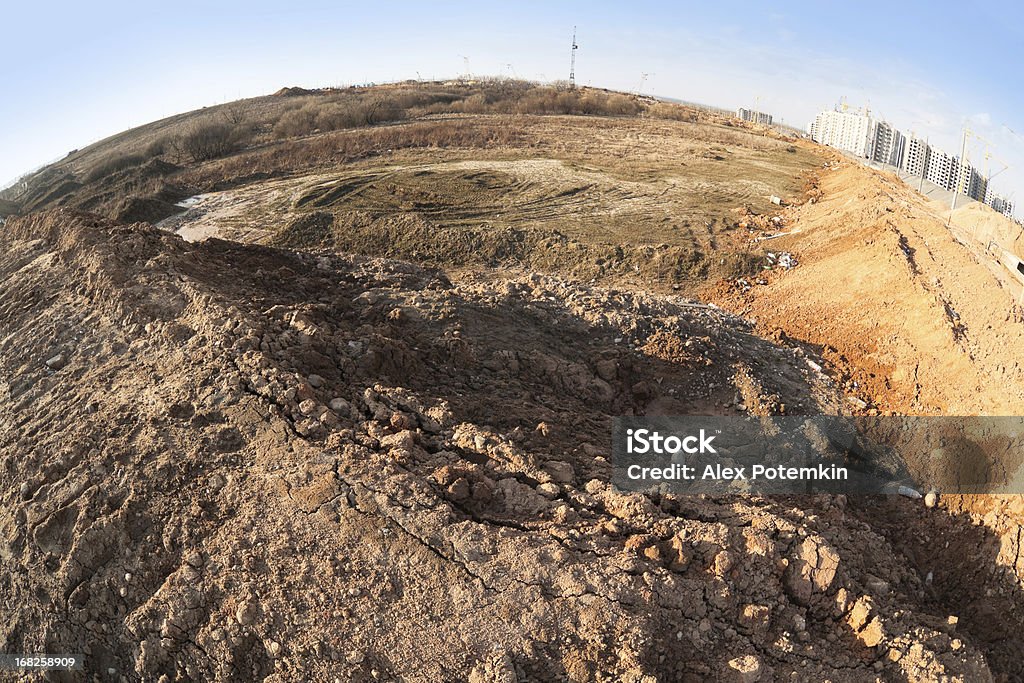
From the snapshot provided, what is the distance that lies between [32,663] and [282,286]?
14.8 ft

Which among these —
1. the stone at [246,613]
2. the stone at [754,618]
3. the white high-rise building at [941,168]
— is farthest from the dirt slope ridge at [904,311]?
the white high-rise building at [941,168]

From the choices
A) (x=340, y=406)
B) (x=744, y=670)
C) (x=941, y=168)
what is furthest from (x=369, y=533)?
(x=941, y=168)

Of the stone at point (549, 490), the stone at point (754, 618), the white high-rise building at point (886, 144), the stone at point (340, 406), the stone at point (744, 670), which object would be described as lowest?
the stone at point (744, 670)

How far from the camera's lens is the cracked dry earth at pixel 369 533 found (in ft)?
12.0

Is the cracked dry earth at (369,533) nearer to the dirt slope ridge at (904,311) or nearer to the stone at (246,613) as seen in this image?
the stone at (246,613)

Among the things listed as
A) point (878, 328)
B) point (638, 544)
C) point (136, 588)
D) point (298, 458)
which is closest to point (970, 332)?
point (878, 328)

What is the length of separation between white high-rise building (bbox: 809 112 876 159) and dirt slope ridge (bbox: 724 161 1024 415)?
47861 mm

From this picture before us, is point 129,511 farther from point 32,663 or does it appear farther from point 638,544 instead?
point 638,544

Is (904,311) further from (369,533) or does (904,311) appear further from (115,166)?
(115,166)

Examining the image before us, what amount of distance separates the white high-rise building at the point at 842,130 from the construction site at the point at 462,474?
5250 centimetres

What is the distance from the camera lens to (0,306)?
21.9 feet

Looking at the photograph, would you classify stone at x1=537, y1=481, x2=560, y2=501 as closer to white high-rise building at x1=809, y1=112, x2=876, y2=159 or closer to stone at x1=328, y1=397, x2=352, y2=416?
stone at x1=328, y1=397, x2=352, y2=416

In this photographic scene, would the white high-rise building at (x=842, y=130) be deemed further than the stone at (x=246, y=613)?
Yes

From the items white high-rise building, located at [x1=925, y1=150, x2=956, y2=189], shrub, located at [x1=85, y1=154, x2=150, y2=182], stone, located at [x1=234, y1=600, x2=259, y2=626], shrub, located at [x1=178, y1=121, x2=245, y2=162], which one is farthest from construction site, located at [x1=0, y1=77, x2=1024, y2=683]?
white high-rise building, located at [x1=925, y1=150, x2=956, y2=189]
